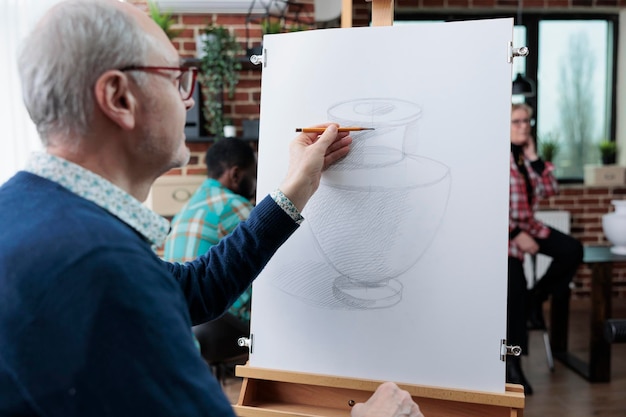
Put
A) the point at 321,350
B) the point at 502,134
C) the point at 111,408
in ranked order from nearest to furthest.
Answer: the point at 111,408 < the point at 502,134 < the point at 321,350

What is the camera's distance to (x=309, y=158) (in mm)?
1405

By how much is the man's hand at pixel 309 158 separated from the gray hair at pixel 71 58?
552 millimetres

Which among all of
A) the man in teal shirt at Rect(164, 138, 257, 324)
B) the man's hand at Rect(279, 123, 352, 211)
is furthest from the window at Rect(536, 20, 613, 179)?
the man's hand at Rect(279, 123, 352, 211)

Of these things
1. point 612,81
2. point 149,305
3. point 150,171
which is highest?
point 612,81

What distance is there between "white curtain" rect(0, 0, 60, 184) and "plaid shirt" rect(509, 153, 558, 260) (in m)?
2.38

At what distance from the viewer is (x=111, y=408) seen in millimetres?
760

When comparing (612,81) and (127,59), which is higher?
(612,81)

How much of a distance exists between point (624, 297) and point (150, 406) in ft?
17.5

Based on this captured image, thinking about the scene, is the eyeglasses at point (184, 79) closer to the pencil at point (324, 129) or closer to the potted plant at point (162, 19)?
the pencil at point (324, 129)

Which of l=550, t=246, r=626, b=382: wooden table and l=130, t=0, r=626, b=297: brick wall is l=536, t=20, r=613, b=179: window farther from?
l=550, t=246, r=626, b=382: wooden table

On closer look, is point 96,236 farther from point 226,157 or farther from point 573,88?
point 573,88

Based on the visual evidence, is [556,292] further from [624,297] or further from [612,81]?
[612,81]

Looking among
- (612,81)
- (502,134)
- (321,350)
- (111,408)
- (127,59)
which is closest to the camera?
(111,408)

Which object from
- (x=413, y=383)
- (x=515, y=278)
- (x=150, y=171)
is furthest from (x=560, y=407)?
(x=150, y=171)
